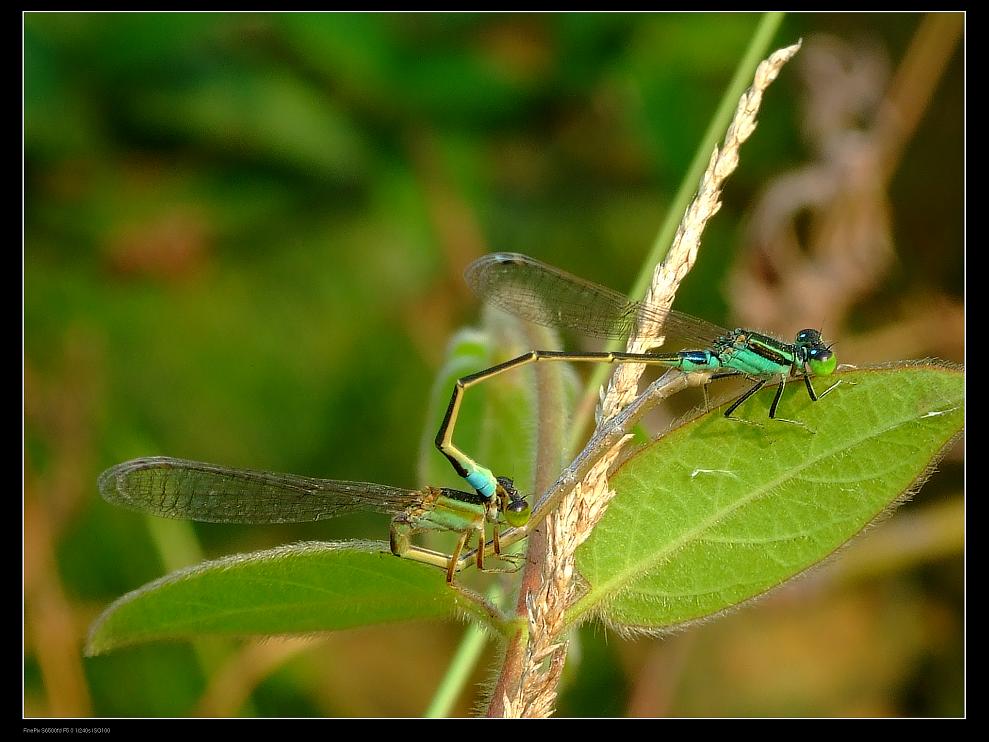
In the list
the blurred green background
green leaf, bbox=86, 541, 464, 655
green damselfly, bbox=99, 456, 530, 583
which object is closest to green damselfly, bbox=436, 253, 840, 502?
green damselfly, bbox=99, 456, 530, 583

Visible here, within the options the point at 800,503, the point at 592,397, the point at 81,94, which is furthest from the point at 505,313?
the point at 81,94

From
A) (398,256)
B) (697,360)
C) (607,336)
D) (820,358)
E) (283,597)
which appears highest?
(398,256)

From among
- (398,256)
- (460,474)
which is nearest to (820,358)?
(460,474)

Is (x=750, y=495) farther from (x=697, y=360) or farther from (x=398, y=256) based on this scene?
(x=398, y=256)

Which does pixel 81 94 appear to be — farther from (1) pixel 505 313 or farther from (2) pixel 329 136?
(1) pixel 505 313

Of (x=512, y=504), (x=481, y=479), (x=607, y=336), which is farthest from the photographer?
(x=607, y=336)

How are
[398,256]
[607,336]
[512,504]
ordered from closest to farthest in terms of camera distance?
[512,504]
[607,336]
[398,256]
